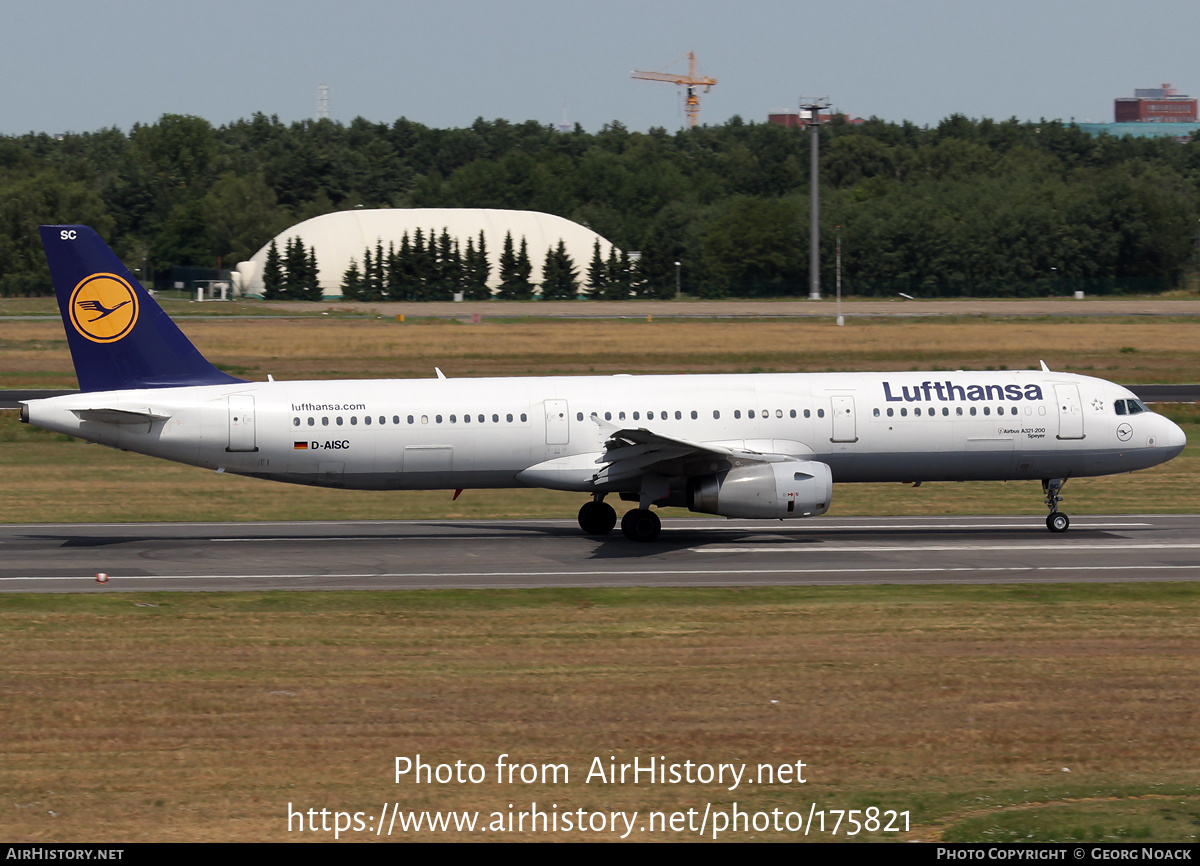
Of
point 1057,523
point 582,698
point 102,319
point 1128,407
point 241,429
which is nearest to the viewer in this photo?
point 582,698

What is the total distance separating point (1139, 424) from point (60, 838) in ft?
86.6

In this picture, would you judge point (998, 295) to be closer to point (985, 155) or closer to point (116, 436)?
point (985, 155)

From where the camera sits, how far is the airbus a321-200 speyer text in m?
29.9

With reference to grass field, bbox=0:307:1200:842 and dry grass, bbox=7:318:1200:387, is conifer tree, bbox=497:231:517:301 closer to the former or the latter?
dry grass, bbox=7:318:1200:387

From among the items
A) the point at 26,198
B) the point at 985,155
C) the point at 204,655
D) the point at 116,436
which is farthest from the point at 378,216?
the point at 204,655

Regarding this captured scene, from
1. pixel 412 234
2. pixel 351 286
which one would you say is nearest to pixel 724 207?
pixel 412 234

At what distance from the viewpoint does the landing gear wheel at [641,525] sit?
101 ft

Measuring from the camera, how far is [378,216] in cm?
14712

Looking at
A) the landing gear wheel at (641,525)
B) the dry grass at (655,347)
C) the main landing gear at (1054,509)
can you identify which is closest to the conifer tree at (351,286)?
the dry grass at (655,347)

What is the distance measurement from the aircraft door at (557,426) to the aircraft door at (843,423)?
599 cm

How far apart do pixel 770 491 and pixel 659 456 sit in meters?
2.55

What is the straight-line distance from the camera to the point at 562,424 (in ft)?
101

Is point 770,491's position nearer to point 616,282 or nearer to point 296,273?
point 616,282

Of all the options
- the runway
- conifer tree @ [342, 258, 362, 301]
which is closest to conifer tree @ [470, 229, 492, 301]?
conifer tree @ [342, 258, 362, 301]
